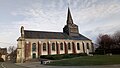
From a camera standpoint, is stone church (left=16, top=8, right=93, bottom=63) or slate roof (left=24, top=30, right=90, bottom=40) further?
slate roof (left=24, top=30, right=90, bottom=40)

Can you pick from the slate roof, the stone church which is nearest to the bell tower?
the stone church

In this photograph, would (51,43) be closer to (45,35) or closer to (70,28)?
(45,35)

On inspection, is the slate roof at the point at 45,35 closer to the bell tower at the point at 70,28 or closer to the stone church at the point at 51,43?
the stone church at the point at 51,43

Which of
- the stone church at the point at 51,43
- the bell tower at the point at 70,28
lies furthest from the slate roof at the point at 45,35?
the bell tower at the point at 70,28

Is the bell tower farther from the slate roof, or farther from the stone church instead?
the slate roof

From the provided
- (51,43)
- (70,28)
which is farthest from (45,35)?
(70,28)

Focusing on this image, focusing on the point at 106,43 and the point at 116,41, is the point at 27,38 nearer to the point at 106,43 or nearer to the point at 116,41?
the point at 106,43

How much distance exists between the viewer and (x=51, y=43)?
52875 millimetres

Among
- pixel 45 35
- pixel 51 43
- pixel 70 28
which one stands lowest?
pixel 51 43

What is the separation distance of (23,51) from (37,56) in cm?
523

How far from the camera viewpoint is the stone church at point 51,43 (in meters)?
47.6

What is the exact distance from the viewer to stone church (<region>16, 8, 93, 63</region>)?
156ft

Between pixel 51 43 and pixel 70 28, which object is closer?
pixel 51 43

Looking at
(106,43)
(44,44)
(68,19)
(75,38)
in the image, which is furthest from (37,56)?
(106,43)
